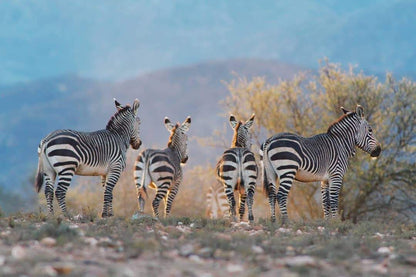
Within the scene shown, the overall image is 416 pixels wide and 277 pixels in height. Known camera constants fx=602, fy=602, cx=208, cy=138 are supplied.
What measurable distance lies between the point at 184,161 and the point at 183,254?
9.43 m

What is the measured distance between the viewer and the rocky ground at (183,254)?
237 inches

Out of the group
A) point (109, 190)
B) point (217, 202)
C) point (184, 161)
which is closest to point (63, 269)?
point (109, 190)

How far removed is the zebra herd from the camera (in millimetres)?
13633

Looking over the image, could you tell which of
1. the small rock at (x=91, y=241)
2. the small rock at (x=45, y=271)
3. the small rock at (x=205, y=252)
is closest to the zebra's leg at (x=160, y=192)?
the small rock at (x=91, y=241)

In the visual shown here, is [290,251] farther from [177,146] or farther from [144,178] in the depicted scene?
[177,146]

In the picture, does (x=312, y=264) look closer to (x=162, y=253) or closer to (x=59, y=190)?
(x=162, y=253)

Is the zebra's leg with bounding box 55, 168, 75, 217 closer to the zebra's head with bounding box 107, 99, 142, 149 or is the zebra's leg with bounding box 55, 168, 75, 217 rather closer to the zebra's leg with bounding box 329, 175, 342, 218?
the zebra's head with bounding box 107, 99, 142, 149

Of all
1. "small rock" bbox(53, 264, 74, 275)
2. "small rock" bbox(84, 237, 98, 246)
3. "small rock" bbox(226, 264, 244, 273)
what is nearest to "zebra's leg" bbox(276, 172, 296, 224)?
"small rock" bbox(84, 237, 98, 246)

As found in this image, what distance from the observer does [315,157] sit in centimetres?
1442

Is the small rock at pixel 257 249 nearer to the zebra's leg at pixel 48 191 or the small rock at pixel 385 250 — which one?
the small rock at pixel 385 250

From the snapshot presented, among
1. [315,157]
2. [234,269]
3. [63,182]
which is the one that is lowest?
[234,269]

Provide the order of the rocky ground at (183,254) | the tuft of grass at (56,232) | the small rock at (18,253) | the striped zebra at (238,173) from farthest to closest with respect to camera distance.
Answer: the striped zebra at (238,173) → the tuft of grass at (56,232) → the small rock at (18,253) → the rocky ground at (183,254)

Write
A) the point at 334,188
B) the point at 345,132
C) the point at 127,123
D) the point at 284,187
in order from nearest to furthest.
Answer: the point at 284,187, the point at 334,188, the point at 127,123, the point at 345,132

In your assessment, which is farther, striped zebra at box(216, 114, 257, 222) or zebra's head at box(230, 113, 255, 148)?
zebra's head at box(230, 113, 255, 148)
